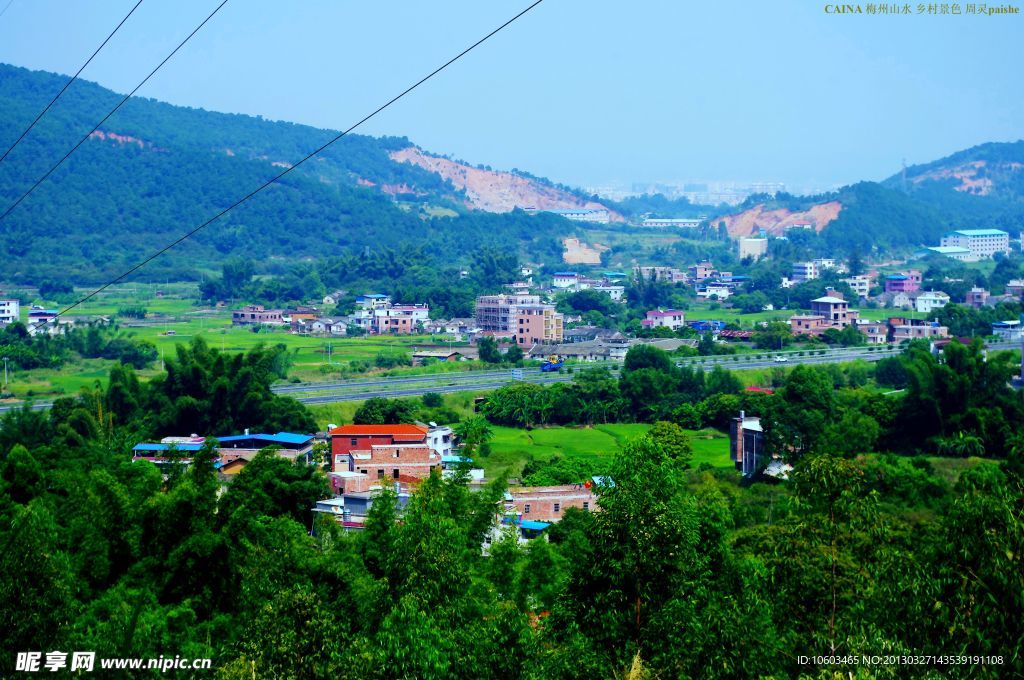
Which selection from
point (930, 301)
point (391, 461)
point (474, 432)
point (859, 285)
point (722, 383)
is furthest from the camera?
point (859, 285)

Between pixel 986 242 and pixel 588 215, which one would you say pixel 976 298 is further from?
pixel 588 215

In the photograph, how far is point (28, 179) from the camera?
2137 inches

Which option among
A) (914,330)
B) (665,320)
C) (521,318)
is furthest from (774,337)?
(521,318)

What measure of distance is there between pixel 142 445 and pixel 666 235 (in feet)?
179

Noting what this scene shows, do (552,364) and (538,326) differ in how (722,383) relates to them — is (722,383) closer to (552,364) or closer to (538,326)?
(552,364)

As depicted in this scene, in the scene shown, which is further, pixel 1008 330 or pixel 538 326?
pixel 538 326

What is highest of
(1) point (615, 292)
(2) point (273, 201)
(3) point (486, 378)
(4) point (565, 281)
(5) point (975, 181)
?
(5) point (975, 181)

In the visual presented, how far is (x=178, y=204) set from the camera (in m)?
56.0

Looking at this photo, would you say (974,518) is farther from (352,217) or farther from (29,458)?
(352,217)

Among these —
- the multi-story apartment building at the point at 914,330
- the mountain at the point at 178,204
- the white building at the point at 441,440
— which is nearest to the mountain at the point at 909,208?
the mountain at the point at 178,204

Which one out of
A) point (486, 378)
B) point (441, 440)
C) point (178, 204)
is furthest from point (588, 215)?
point (441, 440)

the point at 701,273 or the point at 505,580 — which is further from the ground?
the point at 701,273

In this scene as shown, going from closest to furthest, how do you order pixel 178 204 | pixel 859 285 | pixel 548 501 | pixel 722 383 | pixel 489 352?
pixel 548 501
pixel 722 383
pixel 489 352
pixel 859 285
pixel 178 204

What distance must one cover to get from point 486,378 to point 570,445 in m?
5.74
